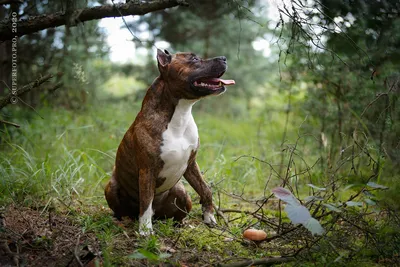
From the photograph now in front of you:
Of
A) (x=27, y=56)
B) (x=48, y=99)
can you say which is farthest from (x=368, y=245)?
(x=48, y=99)

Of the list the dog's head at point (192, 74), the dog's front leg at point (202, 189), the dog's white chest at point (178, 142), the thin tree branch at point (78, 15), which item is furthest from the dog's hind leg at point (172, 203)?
the thin tree branch at point (78, 15)

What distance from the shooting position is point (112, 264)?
114 inches

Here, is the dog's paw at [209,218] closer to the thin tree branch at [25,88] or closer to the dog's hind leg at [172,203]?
the dog's hind leg at [172,203]

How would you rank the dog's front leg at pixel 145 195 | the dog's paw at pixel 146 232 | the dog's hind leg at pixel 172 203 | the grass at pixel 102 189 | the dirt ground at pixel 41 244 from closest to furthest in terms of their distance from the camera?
the dirt ground at pixel 41 244 < the grass at pixel 102 189 < the dog's paw at pixel 146 232 < the dog's front leg at pixel 145 195 < the dog's hind leg at pixel 172 203

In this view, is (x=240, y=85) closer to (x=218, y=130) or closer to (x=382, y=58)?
(x=218, y=130)

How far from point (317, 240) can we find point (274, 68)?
7749mm

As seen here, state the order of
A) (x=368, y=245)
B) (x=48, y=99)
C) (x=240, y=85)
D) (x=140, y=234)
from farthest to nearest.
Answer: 1. (x=240, y=85)
2. (x=48, y=99)
3. (x=140, y=234)
4. (x=368, y=245)

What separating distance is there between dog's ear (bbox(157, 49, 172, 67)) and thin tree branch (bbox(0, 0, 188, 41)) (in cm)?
37

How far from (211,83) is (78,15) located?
1259 mm

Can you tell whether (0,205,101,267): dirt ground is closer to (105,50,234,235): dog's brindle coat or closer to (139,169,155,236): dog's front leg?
(139,169,155,236): dog's front leg

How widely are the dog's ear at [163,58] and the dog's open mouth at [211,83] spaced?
0.34 meters

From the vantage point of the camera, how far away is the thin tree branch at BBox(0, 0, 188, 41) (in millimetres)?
3619

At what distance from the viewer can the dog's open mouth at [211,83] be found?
3621 millimetres

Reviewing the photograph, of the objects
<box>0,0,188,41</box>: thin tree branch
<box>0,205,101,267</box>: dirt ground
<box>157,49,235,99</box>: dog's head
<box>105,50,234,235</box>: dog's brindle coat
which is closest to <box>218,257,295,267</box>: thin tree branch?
<box>105,50,234,235</box>: dog's brindle coat
